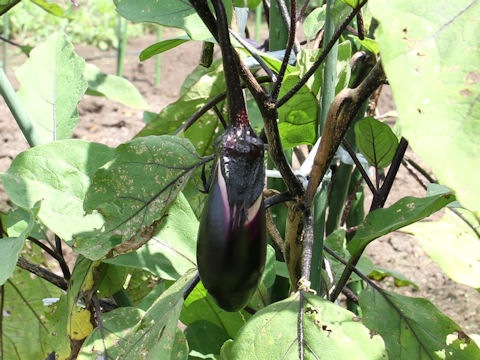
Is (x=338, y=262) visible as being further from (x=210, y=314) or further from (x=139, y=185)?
(x=139, y=185)

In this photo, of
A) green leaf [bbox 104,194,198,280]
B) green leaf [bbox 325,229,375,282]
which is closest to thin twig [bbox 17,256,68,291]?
green leaf [bbox 104,194,198,280]

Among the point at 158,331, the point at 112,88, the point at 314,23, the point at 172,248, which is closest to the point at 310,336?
the point at 158,331

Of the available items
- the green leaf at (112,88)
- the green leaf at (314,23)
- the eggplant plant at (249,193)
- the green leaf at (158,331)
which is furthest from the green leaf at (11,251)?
the green leaf at (112,88)

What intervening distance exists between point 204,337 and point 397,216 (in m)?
0.32

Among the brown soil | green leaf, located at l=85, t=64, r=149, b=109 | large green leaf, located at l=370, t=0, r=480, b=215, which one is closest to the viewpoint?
large green leaf, located at l=370, t=0, r=480, b=215

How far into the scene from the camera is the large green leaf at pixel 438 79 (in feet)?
0.89

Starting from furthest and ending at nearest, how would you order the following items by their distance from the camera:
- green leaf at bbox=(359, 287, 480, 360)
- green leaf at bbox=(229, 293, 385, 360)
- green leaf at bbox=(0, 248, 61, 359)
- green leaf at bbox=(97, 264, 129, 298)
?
green leaf at bbox=(0, 248, 61, 359), green leaf at bbox=(97, 264, 129, 298), green leaf at bbox=(359, 287, 480, 360), green leaf at bbox=(229, 293, 385, 360)

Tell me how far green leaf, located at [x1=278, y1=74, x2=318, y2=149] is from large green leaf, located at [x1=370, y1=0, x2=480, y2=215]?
23 centimetres

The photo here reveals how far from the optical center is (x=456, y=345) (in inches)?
21.7

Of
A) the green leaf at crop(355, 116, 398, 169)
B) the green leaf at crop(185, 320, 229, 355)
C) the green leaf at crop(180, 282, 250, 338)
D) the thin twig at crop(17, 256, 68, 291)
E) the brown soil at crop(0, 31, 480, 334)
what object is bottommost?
the brown soil at crop(0, 31, 480, 334)

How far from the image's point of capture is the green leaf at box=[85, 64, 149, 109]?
3.20 ft

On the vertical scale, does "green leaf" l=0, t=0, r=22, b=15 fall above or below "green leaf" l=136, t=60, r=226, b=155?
above

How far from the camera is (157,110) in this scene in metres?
2.98

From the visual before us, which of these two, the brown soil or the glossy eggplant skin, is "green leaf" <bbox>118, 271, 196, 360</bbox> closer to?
the glossy eggplant skin
